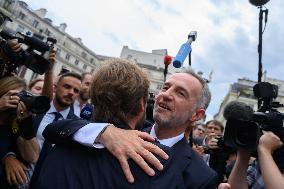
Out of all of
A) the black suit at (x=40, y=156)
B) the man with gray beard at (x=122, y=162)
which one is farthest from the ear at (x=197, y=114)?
the black suit at (x=40, y=156)

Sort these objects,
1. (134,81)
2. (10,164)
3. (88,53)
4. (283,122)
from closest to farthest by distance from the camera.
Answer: (134,81) → (283,122) → (10,164) → (88,53)

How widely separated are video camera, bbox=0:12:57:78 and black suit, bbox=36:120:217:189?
86.4 inches

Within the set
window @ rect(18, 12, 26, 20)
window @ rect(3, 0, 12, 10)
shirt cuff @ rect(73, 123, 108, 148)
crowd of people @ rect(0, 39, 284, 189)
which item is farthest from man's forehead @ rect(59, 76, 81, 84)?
window @ rect(18, 12, 26, 20)

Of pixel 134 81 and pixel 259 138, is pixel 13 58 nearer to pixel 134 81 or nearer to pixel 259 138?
pixel 134 81

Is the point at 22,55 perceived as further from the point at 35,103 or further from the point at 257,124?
the point at 257,124

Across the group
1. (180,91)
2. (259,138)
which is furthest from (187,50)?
(259,138)

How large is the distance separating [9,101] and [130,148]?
1784 mm

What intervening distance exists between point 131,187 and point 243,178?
59.0 inches

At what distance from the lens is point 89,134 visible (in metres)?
1.76

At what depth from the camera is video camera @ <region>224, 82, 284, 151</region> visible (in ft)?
8.10

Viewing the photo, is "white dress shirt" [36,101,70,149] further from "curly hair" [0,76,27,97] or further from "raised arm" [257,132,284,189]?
"raised arm" [257,132,284,189]

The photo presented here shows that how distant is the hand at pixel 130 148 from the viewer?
162cm

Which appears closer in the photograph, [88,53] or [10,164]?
[10,164]

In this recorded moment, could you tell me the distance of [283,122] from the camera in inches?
97.0
